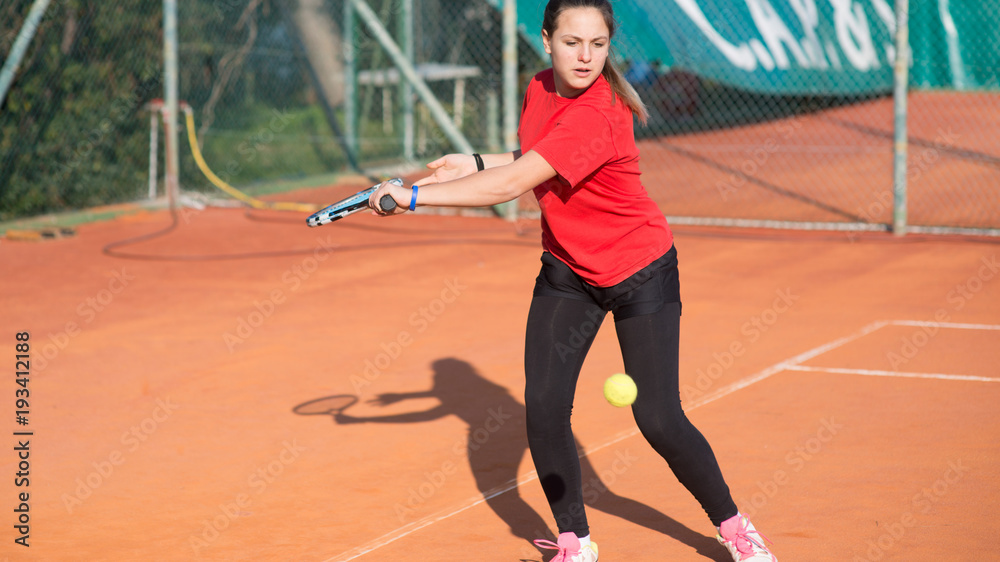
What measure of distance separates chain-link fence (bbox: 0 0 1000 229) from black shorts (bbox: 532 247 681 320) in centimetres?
807

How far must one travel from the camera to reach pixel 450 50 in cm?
1639

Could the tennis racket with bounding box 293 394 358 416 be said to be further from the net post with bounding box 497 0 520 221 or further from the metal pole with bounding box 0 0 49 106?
the metal pole with bounding box 0 0 49 106

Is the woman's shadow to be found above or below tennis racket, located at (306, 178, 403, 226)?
below

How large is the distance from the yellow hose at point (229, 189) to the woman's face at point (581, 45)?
1008 cm

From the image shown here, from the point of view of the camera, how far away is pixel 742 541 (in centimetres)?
364

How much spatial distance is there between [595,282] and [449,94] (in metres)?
13.4

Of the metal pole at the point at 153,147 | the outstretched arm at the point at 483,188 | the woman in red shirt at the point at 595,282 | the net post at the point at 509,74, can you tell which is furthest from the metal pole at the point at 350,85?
the outstretched arm at the point at 483,188

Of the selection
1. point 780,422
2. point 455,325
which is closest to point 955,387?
point 780,422

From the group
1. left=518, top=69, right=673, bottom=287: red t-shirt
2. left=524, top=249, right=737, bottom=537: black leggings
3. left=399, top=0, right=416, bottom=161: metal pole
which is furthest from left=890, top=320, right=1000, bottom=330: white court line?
left=399, top=0, right=416, bottom=161: metal pole

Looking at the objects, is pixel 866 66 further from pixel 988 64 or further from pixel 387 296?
pixel 387 296

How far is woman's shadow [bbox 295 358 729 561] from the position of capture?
4.18 m

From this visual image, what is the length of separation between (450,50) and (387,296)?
28.0ft

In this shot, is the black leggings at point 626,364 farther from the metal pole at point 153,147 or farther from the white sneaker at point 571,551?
the metal pole at point 153,147

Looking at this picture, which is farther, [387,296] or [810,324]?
[387,296]
